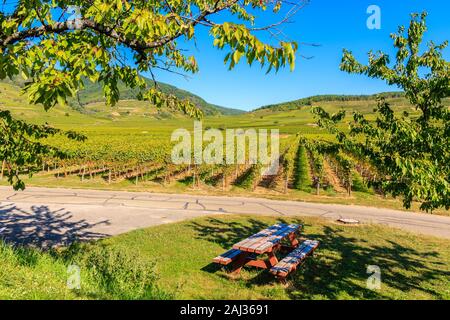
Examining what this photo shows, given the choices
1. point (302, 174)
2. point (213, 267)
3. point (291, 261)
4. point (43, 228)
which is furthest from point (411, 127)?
point (302, 174)

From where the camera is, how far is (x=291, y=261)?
8.46 metres

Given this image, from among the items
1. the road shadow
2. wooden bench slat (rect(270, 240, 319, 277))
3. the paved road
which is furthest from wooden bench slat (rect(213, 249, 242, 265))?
the paved road

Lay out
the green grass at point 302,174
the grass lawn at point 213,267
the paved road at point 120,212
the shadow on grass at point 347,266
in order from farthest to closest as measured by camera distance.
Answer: the green grass at point 302,174 < the paved road at point 120,212 < the shadow on grass at point 347,266 < the grass lawn at point 213,267

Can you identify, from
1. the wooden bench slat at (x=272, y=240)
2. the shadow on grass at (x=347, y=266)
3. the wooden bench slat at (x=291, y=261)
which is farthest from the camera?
the shadow on grass at (x=347, y=266)

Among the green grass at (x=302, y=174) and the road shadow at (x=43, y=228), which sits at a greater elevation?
the green grass at (x=302, y=174)

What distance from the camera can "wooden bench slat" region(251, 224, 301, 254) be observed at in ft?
26.0

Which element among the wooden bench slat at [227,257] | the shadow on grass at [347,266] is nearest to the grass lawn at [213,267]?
the shadow on grass at [347,266]

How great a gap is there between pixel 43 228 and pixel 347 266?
10.8 meters

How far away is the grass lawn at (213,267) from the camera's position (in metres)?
5.75

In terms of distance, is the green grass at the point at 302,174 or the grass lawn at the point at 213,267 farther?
the green grass at the point at 302,174

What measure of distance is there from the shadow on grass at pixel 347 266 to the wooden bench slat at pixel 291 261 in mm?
437

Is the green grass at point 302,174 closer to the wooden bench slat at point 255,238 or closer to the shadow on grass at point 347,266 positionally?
the shadow on grass at point 347,266

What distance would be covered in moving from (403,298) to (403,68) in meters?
5.32

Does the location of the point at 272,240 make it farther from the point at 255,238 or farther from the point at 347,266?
the point at 347,266
